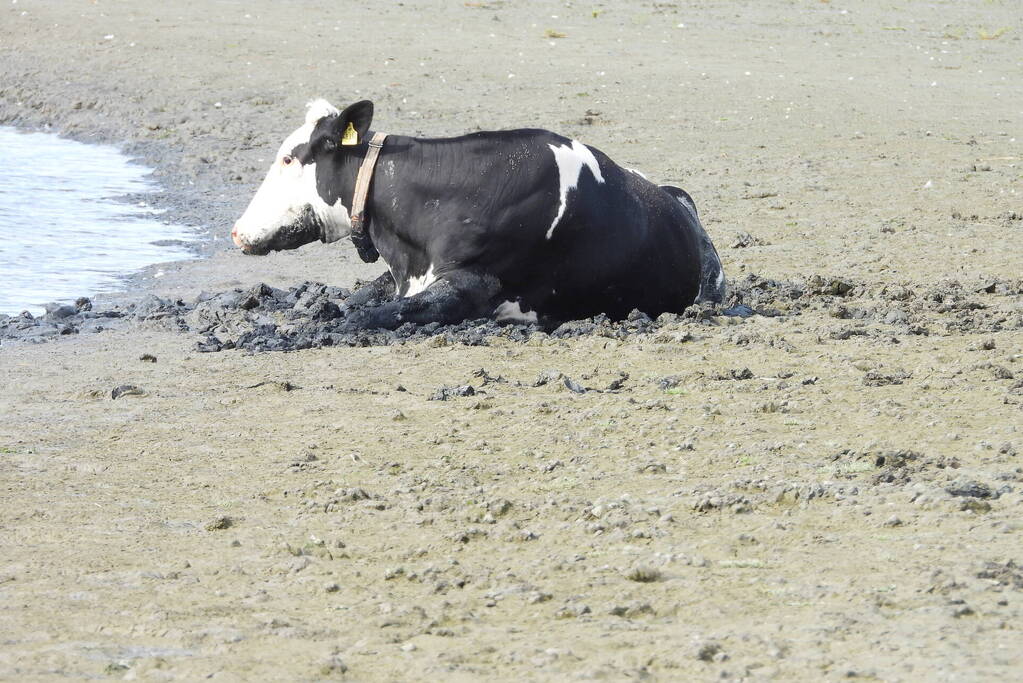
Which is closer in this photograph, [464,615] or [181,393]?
[464,615]

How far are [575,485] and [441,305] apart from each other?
106 inches

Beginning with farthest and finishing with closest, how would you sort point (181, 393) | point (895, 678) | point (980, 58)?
1. point (980, 58)
2. point (181, 393)
3. point (895, 678)

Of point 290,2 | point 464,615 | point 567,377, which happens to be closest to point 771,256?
point 567,377

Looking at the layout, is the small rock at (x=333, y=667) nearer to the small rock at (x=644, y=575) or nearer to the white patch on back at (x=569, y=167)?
the small rock at (x=644, y=575)

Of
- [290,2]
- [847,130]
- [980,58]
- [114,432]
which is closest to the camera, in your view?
[114,432]

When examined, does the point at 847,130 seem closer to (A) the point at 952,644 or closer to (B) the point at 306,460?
(B) the point at 306,460

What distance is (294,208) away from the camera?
27.5 feet

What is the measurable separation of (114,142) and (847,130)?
7.97 meters

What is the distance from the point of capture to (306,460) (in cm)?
557

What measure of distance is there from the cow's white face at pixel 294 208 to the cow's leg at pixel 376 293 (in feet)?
1.10

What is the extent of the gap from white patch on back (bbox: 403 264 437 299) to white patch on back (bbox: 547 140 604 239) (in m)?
0.66

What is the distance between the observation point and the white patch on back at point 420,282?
7.89 metres

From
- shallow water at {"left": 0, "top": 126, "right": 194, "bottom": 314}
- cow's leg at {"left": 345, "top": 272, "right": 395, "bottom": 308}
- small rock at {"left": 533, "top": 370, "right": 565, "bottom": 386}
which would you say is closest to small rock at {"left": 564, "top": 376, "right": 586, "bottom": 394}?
small rock at {"left": 533, "top": 370, "right": 565, "bottom": 386}

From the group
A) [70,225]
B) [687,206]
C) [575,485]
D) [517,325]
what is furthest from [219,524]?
[70,225]
